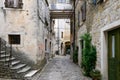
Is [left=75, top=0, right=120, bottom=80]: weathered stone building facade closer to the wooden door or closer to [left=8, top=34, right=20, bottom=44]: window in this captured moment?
the wooden door

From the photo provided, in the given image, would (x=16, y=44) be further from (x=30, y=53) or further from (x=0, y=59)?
(x=0, y=59)

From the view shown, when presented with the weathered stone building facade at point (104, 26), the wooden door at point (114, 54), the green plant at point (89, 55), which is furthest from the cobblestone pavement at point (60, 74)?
the wooden door at point (114, 54)

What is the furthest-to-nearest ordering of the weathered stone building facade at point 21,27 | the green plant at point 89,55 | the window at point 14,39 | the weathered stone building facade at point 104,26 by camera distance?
the window at point 14,39 → the weathered stone building facade at point 21,27 → the green plant at point 89,55 → the weathered stone building facade at point 104,26

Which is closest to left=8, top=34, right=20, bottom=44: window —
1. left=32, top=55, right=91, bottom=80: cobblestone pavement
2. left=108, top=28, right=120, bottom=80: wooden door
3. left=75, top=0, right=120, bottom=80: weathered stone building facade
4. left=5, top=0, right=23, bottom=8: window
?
left=5, top=0, right=23, bottom=8: window

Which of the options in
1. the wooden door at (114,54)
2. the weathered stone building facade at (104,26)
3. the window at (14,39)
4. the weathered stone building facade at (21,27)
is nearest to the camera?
the weathered stone building facade at (104,26)

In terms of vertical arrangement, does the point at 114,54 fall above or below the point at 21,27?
below

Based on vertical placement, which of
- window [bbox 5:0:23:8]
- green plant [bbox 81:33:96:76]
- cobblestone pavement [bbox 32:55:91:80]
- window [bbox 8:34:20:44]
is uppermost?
window [bbox 5:0:23:8]

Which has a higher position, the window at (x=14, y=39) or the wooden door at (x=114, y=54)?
the window at (x=14, y=39)

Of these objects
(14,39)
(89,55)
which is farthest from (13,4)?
(89,55)

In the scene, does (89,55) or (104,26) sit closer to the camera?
(104,26)

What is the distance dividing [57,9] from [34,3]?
460 inches

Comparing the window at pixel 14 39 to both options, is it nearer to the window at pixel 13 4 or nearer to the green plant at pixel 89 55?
the window at pixel 13 4

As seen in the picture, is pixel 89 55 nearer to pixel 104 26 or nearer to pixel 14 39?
pixel 104 26

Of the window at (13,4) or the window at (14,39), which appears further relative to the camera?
the window at (14,39)
